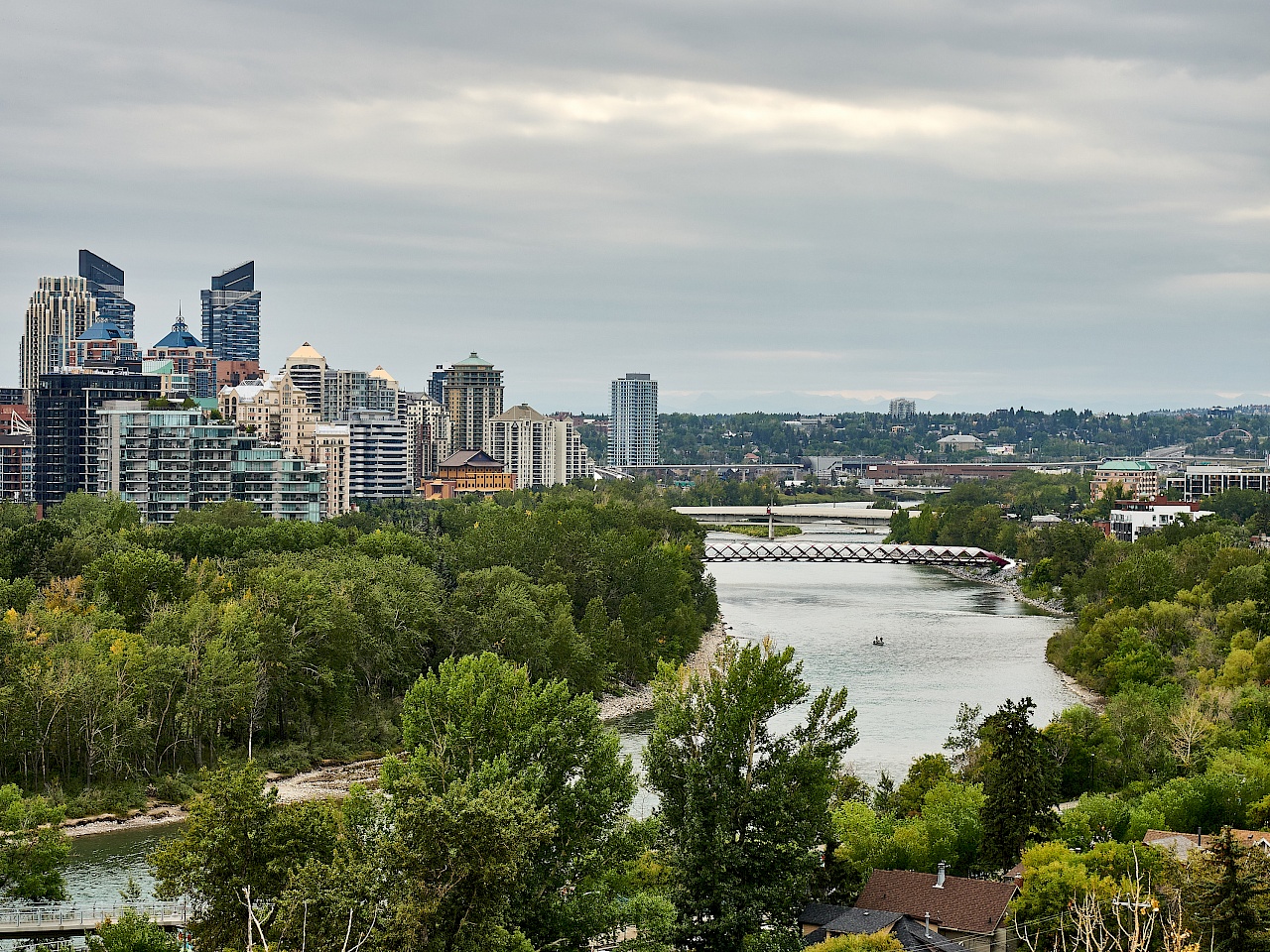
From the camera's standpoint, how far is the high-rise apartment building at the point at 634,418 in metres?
182

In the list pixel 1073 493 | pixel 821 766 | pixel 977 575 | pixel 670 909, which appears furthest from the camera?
pixel 1073 493

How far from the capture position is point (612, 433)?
188875mm

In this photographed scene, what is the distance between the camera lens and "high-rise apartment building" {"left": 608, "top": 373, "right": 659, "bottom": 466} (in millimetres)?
181875

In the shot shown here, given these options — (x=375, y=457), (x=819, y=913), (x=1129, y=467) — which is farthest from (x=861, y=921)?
(x=1129, y=467)

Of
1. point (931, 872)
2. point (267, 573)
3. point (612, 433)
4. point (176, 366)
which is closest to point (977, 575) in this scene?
point (267, 573)

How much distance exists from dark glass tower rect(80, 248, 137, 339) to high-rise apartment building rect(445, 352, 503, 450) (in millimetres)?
46440

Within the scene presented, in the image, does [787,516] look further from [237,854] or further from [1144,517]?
[237,854]

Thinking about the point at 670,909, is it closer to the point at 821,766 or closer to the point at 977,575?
the point at 821,766

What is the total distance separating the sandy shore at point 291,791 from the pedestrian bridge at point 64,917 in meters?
4.45

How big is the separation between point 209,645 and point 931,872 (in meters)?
14.1

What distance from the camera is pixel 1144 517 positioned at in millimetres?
71312

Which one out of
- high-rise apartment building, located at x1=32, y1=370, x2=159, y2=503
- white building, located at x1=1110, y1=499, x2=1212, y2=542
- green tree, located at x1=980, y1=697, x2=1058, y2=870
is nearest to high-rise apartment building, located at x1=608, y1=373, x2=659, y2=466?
white building, located at x1=1110, y1=499, x2=1212, y2=542

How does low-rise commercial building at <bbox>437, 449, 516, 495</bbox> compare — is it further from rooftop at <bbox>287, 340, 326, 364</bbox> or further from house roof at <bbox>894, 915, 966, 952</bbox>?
house roof at <bbox>894, 915, 966, 952</bbox>

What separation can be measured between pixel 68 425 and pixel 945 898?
50977mm
